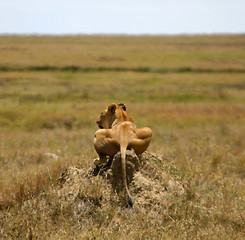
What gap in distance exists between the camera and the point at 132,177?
23.4 feet

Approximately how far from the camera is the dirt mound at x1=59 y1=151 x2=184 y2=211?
683 cm

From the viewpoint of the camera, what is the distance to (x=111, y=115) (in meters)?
7.55

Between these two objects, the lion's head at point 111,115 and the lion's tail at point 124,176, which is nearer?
the lion's tail at point 124,176

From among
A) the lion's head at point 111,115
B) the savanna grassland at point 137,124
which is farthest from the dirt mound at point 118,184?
the lion's head at point 111,115

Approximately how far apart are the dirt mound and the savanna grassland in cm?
6

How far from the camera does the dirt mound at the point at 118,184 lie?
6826mm

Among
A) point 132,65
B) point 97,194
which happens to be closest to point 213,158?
point 97,194

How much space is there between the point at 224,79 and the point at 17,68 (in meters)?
19.4

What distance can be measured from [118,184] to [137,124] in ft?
9.21

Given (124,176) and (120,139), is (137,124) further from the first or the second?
(124,176)

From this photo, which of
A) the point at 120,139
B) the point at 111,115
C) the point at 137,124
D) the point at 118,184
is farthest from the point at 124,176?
the point at 137,124

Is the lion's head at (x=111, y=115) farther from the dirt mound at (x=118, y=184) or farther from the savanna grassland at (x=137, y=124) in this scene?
the savanna grassland at (x=137, y=124)

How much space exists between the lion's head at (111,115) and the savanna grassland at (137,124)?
3.55 ft

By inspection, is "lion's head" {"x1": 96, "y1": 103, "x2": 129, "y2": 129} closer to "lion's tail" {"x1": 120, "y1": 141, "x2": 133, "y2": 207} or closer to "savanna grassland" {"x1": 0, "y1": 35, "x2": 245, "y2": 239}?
"lion's tail" {"x1": 120, "y1": 141, "x2": 133, "y2": 207}
